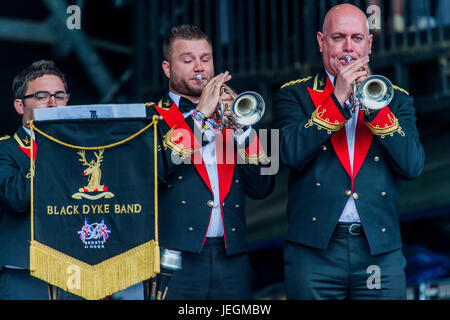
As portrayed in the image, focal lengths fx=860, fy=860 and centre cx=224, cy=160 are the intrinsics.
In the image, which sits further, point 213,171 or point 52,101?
point 52,101

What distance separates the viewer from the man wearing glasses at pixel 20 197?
15.0 ft

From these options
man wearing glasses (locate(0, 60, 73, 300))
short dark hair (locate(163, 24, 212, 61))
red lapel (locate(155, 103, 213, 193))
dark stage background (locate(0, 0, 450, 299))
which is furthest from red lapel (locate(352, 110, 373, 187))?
dark stage background (locate(0, 0, 450, 299))

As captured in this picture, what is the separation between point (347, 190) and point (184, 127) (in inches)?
36.2

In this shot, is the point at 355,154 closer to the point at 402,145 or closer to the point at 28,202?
the point at 402,145

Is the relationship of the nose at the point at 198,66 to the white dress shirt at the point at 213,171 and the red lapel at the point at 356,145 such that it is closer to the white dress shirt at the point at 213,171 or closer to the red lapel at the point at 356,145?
the white dress shirt at the point at 213,171

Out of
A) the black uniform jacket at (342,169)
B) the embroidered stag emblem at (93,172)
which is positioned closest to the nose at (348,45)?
the black uniform jacket at (342,169)

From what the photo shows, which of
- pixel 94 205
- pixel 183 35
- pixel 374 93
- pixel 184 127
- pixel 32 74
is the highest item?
pixel 183 35

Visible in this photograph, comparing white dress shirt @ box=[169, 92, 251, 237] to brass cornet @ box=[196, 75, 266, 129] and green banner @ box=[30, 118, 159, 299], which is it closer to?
brass cornet @ box=[196, 75, 266, 129]

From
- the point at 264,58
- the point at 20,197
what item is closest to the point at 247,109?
the point at 20,197

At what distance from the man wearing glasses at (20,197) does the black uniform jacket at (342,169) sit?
1.33m

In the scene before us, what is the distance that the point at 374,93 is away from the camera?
4.33 metres

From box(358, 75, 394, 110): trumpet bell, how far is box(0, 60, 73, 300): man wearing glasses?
1759mm

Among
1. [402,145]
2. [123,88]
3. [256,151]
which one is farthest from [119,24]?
[402,145]

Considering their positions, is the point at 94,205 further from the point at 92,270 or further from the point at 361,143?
the point at 361,143
